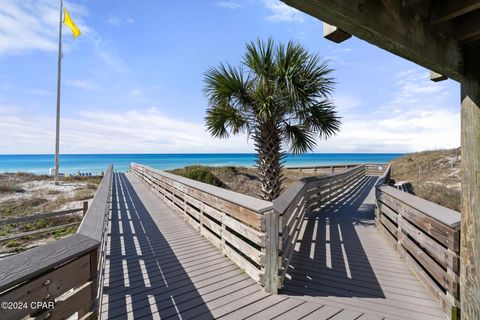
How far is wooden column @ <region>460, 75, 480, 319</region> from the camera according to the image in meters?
2.04

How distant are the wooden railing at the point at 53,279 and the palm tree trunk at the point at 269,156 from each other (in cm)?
468

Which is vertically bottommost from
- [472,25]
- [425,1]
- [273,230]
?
[273,230]

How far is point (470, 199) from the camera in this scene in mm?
2084

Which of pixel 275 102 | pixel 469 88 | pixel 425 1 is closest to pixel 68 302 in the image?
pixel 425 1

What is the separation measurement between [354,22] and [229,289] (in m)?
3.03

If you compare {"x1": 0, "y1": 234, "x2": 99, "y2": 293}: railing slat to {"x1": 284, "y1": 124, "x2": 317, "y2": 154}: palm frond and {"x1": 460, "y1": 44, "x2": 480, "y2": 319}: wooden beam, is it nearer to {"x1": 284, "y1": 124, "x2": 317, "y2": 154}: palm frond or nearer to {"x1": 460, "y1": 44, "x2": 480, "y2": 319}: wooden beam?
{"x1": 460, "y1": 44, "x2": 480, "y2": 319}: wooden beam

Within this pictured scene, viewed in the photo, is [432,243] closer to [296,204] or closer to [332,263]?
[332,263]

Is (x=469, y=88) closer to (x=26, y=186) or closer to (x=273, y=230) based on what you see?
(x=273, y=230)

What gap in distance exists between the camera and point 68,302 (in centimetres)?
156

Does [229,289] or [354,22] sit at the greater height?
[354,22]

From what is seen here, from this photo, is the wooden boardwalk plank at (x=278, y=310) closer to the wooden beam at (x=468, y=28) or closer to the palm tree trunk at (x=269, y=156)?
the wooden beam at (x=468, y=28)

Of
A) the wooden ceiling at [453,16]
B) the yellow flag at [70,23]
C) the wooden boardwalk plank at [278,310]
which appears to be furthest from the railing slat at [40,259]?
the yellow flag at [70,23]

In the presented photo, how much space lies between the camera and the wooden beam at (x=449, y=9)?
5.51 feet

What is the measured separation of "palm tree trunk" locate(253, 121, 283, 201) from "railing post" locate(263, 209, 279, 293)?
336 cm
